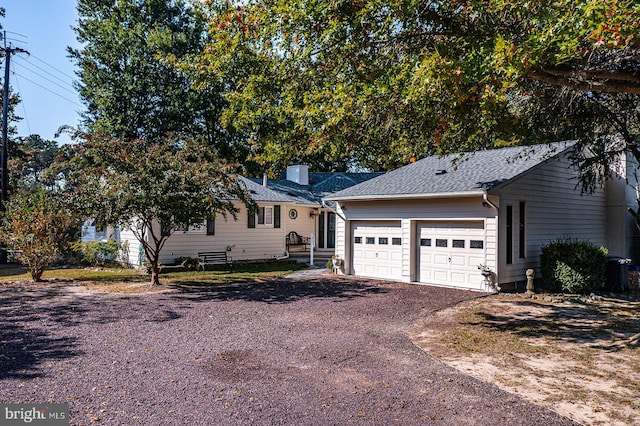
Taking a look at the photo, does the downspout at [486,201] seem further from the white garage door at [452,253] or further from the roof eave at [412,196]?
the white garage door at [452,253]

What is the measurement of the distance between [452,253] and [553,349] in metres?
6.09

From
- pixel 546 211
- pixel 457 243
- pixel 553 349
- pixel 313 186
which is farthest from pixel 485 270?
pixel 313 186

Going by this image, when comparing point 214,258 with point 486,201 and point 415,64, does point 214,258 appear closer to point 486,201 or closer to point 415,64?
point 486,201

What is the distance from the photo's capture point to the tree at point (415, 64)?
5273mm

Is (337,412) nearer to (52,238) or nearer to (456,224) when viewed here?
(456,224)

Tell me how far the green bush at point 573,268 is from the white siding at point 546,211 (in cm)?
69

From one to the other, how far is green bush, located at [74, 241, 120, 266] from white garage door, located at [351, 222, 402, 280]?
1015cm

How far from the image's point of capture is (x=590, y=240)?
15.2m

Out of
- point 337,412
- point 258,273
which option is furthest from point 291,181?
point 337,412

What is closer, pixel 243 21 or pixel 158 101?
pixel 243 21

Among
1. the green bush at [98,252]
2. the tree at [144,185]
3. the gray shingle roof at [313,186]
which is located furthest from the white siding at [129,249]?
the gray shingle roof at [313,186]

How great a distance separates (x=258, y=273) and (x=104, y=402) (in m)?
11.7

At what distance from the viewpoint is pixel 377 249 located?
14.5 m

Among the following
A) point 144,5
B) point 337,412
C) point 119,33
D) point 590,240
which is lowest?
point 337,412
